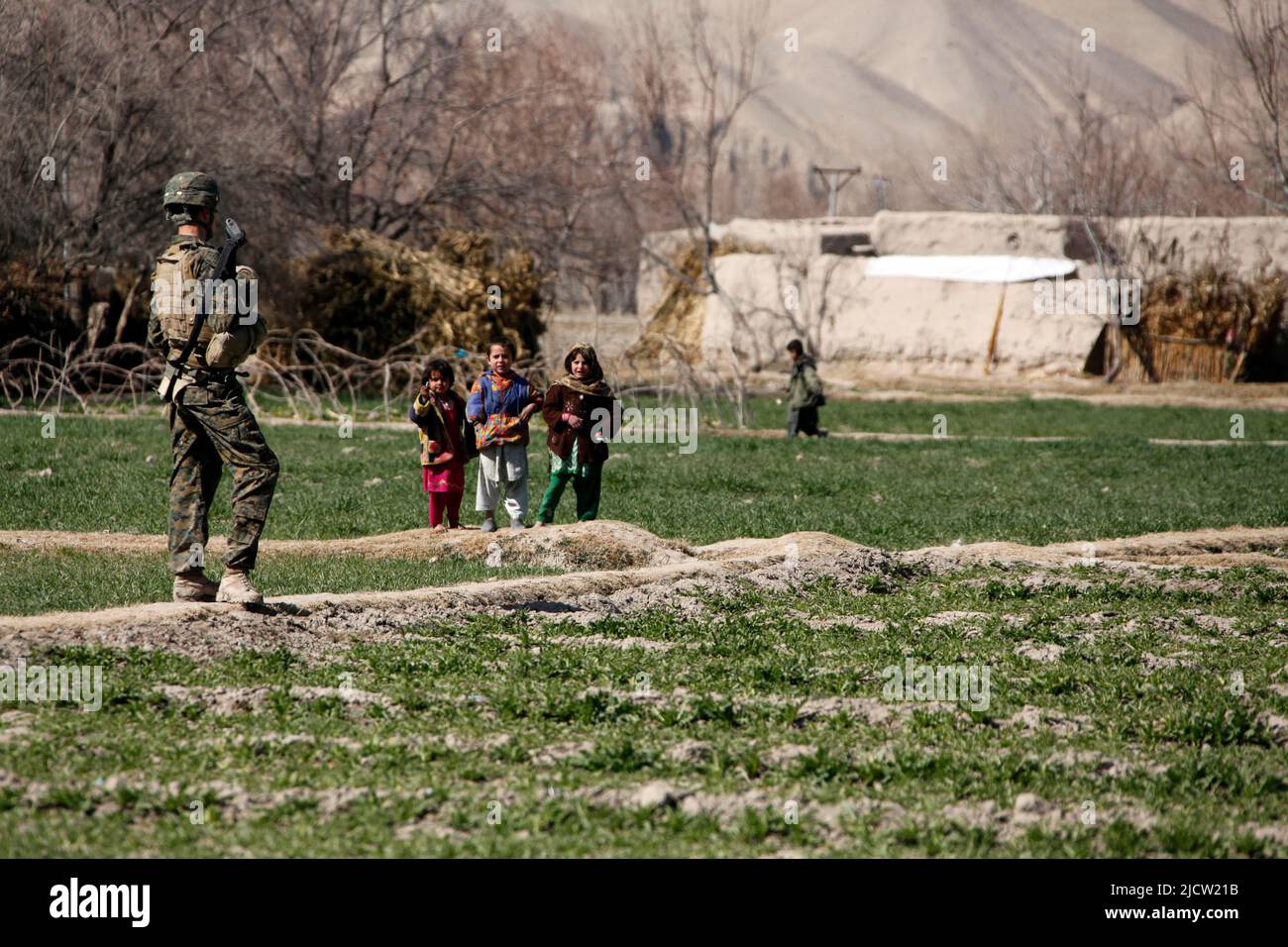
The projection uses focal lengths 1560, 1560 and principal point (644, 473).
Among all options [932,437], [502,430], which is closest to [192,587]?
[502,430]

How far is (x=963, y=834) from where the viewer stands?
5680 millimetres

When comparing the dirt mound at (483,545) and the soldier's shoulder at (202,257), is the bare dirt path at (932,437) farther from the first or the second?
the soldier's shoulder at (202,257)

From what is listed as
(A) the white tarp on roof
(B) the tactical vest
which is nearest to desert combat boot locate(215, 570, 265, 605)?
(B) the tactical vest

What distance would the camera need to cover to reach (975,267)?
39125 mm

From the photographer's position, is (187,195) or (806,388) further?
(806,388)

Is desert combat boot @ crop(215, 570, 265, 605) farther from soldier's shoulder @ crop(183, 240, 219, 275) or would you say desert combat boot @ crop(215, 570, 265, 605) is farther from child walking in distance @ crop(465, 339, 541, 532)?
child walking in distance @ crop(465, 339, 541, 532)

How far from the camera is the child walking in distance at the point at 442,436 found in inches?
509

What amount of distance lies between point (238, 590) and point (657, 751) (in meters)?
3.09

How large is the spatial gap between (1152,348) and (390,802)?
34316 millimetres

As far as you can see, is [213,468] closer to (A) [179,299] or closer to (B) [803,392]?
(A) [179,299]

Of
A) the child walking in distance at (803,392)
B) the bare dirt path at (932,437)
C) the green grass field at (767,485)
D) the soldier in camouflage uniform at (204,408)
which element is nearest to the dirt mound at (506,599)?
the soldier in camouflage uniform at (204,408)

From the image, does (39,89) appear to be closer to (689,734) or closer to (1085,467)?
(1085,467)

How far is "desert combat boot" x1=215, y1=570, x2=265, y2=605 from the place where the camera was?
852 centimetres

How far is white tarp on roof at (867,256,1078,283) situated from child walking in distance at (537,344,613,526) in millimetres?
27111
